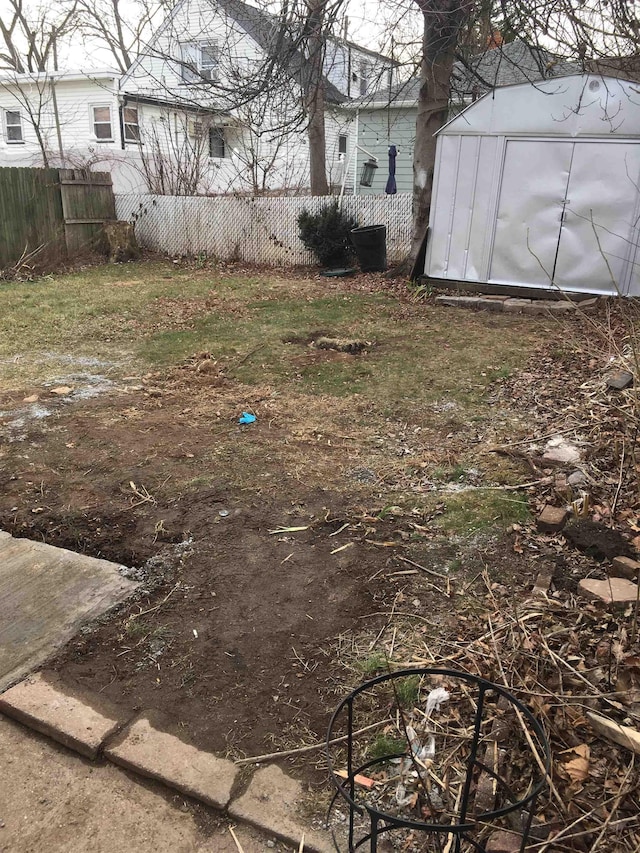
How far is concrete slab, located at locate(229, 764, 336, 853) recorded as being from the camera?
66.9 inches

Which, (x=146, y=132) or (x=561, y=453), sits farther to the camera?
(x=146, y=132)

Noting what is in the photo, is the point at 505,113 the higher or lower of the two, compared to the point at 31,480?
higher

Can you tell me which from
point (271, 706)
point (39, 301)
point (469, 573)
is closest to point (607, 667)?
point (469, 573)

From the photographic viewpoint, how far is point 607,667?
2.02m

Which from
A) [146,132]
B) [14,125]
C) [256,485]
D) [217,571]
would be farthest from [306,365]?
[14,125]

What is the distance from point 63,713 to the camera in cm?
209

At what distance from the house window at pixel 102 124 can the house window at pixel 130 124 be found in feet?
1.65

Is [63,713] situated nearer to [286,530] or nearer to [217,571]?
[217,571]

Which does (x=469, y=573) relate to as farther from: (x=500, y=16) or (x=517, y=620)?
(x=500, y=16)

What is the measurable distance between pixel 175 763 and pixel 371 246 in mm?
9693

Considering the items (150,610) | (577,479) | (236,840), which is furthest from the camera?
(577,479)

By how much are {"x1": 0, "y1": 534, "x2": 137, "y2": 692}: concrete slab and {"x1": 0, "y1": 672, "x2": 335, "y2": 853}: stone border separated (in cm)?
15

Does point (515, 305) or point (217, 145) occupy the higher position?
point (217, 145)

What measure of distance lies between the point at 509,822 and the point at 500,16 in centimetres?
730
